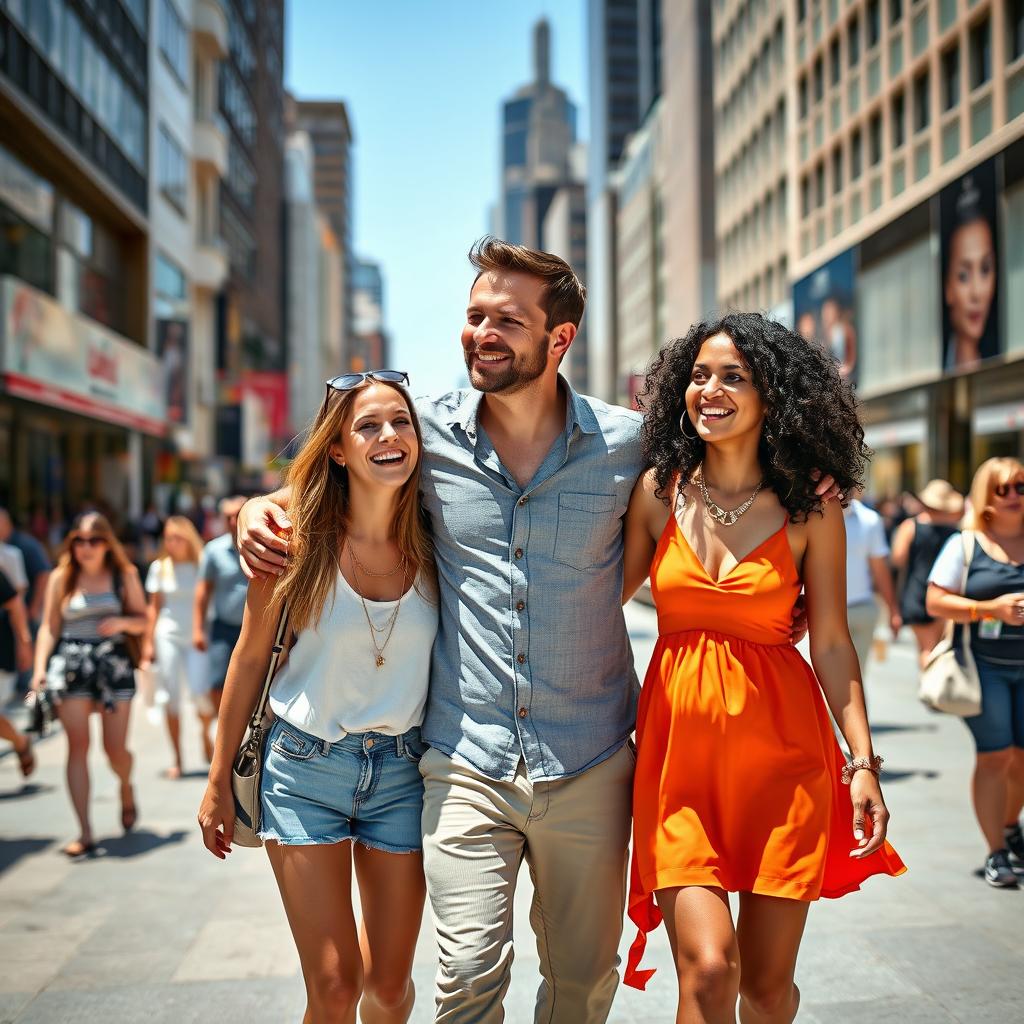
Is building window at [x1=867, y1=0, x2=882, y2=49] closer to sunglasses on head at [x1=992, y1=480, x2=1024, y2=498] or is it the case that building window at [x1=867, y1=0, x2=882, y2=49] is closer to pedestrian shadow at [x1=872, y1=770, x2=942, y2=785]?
pedestrian shadow at [x1=872, y1=770, x2=942, y2=785]

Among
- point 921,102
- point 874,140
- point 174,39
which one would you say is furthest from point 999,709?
point 174,39

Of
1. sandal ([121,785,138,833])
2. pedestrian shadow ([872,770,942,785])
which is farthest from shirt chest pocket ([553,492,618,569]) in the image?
pedestrian shadow ([872,770,942,785])

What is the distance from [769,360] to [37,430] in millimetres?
25500

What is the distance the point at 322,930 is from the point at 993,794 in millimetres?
4180

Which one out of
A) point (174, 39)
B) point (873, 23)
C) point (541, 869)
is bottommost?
point (541, 869)

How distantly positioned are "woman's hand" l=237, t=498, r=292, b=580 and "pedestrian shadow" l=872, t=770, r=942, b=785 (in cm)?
608

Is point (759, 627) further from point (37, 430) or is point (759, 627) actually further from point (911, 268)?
point (911, 268)

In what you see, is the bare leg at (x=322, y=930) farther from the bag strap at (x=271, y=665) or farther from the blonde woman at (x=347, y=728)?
the bag strap at (x=271, y=665)

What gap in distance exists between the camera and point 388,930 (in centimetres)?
345

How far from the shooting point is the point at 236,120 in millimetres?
54531

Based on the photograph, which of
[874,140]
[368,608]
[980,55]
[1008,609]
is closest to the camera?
[368,608]

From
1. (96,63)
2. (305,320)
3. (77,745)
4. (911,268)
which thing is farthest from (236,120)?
(77,745)

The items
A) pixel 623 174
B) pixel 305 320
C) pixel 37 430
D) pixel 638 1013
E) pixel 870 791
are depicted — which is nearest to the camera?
pixel 870 791

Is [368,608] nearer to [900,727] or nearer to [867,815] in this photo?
[867,815]
